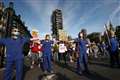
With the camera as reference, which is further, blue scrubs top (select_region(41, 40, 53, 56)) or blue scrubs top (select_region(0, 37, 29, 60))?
blue scrubs top (select_region(41, 40, 53, 56))

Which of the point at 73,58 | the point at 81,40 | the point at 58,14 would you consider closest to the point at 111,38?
the point at 81,40

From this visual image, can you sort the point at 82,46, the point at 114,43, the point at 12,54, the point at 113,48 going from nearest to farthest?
1. the point at 12,54
2. the point at 82,46
3. the point at 114,43
4. the point at 113,48

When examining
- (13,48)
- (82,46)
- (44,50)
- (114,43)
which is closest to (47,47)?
(44,50)

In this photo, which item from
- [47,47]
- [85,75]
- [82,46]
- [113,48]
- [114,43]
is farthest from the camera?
[113,48]

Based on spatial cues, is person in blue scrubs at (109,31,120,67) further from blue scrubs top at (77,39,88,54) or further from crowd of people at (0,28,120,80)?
blue scrubs top at (77,39,88,54)

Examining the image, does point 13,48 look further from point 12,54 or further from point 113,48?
point 113,48

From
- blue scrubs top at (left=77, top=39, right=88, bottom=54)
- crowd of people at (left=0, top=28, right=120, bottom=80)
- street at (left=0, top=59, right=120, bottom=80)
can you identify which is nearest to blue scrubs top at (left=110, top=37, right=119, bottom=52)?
crowd of people at (left=0, top=28, right=120, bottom=80)

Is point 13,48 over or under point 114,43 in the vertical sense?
under

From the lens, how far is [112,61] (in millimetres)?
14484

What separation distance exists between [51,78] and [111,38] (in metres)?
6.33

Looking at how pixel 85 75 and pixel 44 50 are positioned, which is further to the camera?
pixel 44 50

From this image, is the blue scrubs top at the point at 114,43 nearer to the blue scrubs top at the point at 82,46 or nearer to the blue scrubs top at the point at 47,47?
the blue scrubs top at the point at 82,46

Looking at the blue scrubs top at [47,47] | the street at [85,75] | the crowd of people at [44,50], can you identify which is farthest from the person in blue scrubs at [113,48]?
the blue scrubs top at [47,47]

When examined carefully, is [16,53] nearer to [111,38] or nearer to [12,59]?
[12,59]
